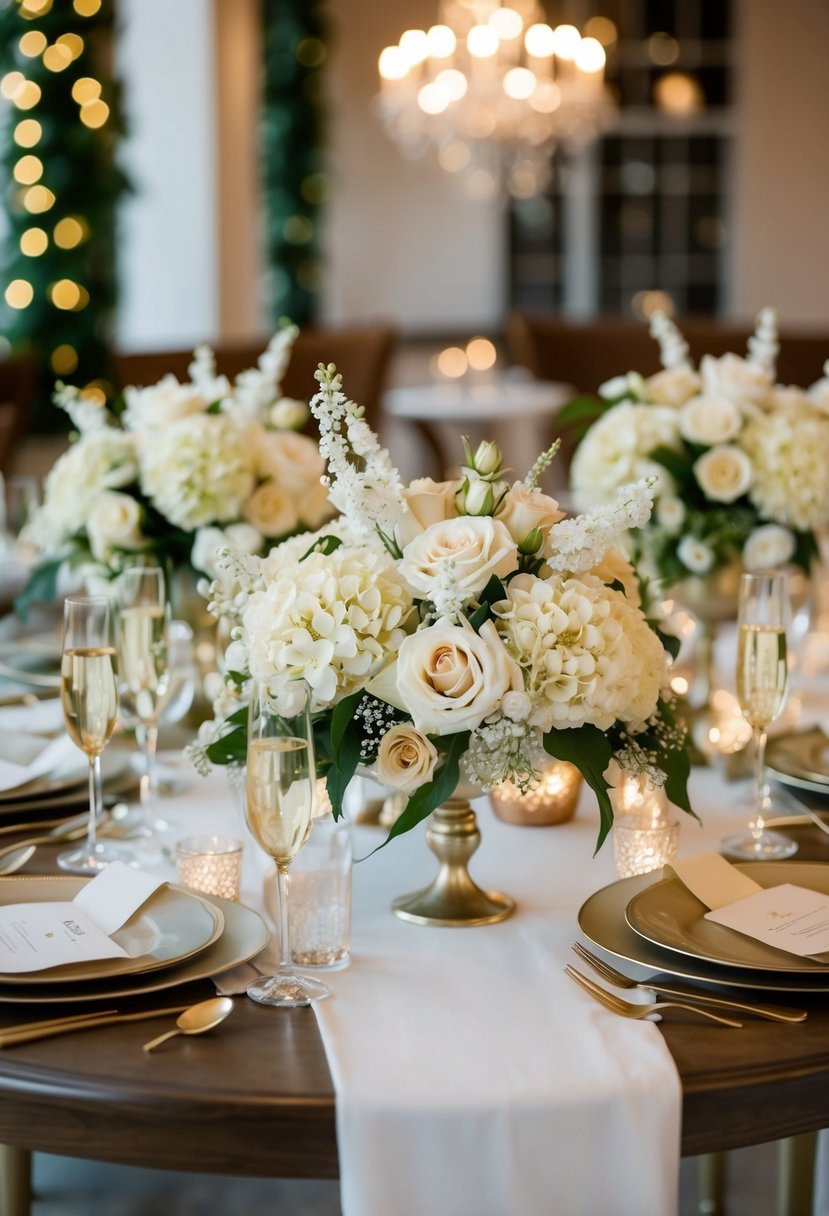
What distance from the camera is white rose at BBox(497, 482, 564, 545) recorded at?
117 cm

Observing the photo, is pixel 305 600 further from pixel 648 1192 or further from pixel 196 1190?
pixel 196 1190

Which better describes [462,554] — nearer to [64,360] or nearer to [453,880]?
[453,880]

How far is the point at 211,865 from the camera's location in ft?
4.09

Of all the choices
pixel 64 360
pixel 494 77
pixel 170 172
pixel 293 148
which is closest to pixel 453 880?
pixel 64 360

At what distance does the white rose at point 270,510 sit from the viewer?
5.95ft

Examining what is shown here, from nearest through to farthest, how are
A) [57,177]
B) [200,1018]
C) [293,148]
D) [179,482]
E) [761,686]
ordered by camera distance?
[200,1018], [761,686], [179,482], [57,177], [293,148]

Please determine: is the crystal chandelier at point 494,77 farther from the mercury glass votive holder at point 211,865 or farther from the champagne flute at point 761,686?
the mercury glass votive holder at point 211,865

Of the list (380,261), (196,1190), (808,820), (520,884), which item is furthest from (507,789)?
(380,261)

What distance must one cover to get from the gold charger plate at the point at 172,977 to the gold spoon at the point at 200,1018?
32 millimetres

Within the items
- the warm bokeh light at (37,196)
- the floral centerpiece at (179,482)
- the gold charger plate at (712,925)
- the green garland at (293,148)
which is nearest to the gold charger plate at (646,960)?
the gold charger plate at (712,925)

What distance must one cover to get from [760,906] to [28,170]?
4.64 meters

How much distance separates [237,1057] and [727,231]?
9.37 meters

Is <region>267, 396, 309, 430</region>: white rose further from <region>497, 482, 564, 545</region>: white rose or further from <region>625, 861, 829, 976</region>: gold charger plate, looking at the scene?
<region>625, 861, 829, 976</region>: gold charger plate

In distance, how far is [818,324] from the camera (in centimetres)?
983
